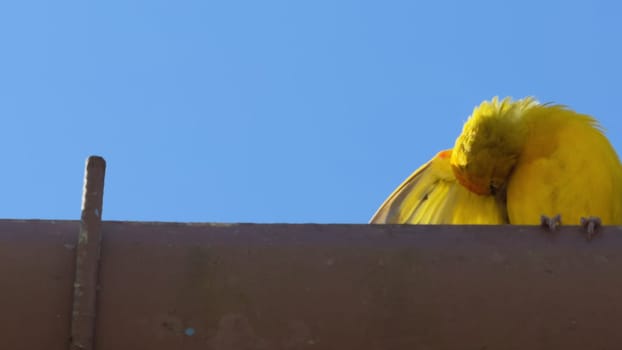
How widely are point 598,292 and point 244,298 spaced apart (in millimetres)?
777

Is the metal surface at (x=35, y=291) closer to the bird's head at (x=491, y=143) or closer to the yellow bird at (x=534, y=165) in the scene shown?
the yellow bird at (x=534, y=165)

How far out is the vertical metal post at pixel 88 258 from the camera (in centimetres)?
222

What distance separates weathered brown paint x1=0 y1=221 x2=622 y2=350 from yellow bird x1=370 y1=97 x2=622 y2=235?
2886 millimetres

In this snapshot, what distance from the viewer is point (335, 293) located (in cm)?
230

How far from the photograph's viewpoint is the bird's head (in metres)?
5.49

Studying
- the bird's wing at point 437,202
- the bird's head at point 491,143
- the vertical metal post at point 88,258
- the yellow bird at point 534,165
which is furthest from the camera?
the bird's wing at point 437,202

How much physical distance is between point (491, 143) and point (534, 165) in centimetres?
25

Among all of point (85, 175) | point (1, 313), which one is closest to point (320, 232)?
point (85, 175)

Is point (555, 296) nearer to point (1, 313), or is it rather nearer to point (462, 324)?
point (462, 324)

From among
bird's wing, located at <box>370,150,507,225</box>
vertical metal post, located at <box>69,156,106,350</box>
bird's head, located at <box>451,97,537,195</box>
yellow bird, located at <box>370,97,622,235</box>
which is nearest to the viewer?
vertical metal post, located at <box>69,156,106,350</box>

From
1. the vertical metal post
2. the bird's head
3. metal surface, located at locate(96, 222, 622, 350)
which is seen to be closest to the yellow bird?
the bird's head

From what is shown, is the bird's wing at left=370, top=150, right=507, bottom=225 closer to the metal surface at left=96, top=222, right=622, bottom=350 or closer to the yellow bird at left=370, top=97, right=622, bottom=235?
the yellow bird at left=370, top=97, right=622, bottom=235

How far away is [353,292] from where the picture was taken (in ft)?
7.56

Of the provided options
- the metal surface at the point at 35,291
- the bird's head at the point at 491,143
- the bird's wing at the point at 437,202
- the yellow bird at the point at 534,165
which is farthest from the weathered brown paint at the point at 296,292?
the bird's wing at the point at 437,202
